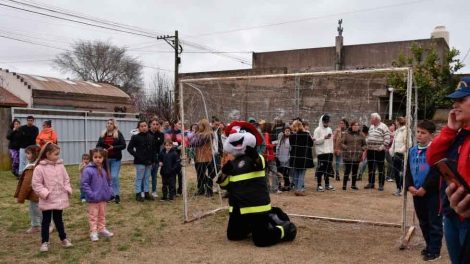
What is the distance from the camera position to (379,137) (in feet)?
34.3

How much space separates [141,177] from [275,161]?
3.24m

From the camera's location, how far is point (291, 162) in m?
10.7

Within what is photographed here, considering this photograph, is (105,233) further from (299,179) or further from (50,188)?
(299,179)

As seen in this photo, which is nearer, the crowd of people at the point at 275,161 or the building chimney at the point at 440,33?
the crowd of people at the point at 275,161

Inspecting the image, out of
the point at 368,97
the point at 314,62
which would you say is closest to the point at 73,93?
the point at 314,62

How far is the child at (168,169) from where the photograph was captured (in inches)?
379

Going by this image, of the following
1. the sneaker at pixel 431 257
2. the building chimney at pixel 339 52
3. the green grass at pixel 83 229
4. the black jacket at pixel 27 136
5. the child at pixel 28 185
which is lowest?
the green grass at pixel 83 229

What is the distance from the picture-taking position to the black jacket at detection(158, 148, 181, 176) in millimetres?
9633

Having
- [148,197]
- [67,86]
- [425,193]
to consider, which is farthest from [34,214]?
[67,86]

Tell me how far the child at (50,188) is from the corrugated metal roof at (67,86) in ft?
79.3

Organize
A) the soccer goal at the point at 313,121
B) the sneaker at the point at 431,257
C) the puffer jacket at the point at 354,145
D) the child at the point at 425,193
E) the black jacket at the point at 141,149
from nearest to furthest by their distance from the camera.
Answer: the child at the point at 425,193 < the sneaker at the point at 431,257 < the soccer goal at the point at 313,121 < the black jacket at the point at 141,149 < the puffer jacket at the point at 354,145

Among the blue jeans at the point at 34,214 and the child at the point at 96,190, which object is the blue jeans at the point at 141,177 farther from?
the child at the point at 96,190

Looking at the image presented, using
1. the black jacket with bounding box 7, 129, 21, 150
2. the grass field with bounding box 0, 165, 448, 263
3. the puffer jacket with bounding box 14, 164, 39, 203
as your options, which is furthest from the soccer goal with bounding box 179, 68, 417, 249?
the black jacket with bounding box 7, 129, 21, 150

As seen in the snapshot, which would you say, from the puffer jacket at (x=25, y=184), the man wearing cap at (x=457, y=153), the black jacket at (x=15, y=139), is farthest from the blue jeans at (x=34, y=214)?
the black jacket at (x=15, y=139)
